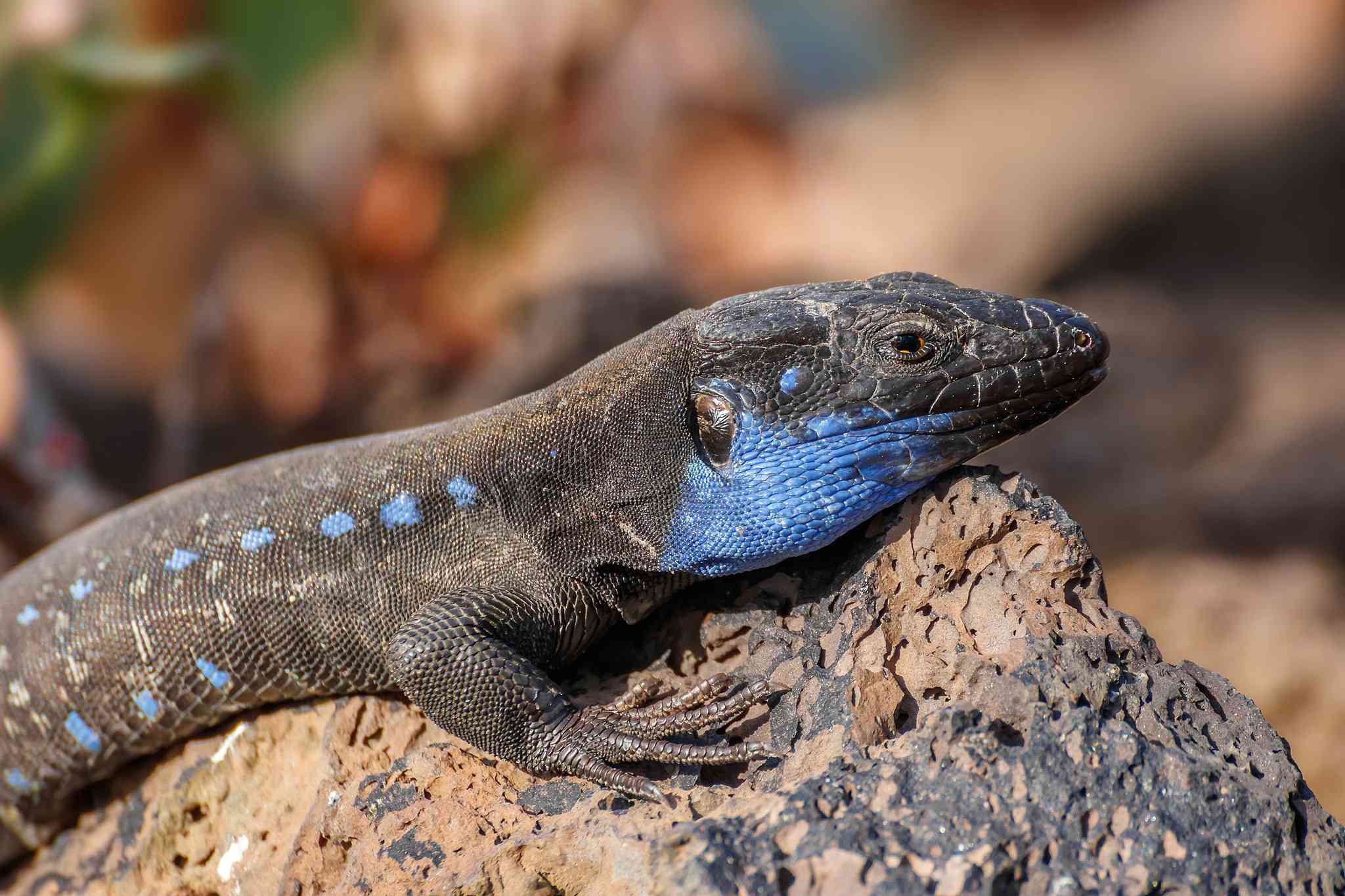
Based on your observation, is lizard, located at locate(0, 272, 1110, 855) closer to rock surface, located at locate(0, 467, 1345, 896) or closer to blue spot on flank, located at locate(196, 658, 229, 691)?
blue spot on flank, located at locate(196, 658, 229, 691)

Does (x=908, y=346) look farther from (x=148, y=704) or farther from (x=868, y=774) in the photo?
(x=148, y=704)

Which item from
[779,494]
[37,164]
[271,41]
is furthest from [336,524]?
[271,41]

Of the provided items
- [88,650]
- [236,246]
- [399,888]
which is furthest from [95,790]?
[236,246]

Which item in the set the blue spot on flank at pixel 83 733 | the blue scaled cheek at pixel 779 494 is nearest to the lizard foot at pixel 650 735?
the blue scaled cheek at pixel 779 494

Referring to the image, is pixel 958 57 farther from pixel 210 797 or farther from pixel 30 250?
pixel 210 797

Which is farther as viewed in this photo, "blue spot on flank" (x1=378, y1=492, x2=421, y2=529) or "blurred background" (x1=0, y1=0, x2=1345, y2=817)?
"blurred background" (x1=0, y1=0, x2=1345, y2=817)

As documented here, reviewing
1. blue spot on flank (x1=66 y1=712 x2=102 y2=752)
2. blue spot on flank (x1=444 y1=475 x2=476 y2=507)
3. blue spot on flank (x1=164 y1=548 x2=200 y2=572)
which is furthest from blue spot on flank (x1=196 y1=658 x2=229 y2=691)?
blue spot on flank (x1=444 y1=475 x2=476 y2=507)
